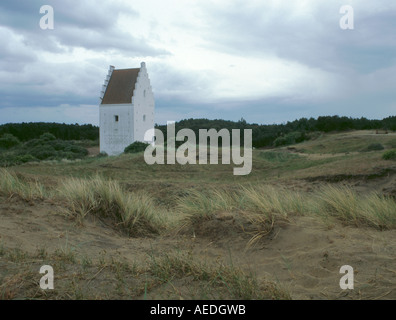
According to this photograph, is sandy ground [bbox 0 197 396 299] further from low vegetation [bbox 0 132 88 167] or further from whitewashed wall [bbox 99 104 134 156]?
whitewashed wall [bbox 99 104 134 156]

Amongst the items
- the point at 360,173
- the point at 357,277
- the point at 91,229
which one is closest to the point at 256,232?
the point at 357,277

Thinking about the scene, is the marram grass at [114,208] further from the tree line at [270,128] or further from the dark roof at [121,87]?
the tree line at [270,128]

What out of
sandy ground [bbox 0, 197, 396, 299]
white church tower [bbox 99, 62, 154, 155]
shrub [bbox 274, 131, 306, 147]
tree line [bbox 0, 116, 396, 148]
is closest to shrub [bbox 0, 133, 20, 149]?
tree line [bbox 0, 116, 396, 148]

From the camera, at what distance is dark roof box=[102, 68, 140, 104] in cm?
3522

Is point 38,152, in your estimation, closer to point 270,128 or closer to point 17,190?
point 270,128

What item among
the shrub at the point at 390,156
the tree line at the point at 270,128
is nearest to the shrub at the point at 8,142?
the tree line at the point at 270,128

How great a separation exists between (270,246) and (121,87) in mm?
33202

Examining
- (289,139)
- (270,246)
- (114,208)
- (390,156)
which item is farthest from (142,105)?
(270,246)

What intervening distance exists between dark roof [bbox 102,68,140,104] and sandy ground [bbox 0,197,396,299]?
97.6 ft

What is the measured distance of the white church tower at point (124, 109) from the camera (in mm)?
34625

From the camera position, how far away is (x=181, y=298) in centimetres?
323

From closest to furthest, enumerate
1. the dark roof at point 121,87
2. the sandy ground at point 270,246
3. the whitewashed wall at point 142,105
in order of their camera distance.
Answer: the sandy ground at point 270,246
the whitewashed wall at point 142,105
the dark roof at point 121,87
